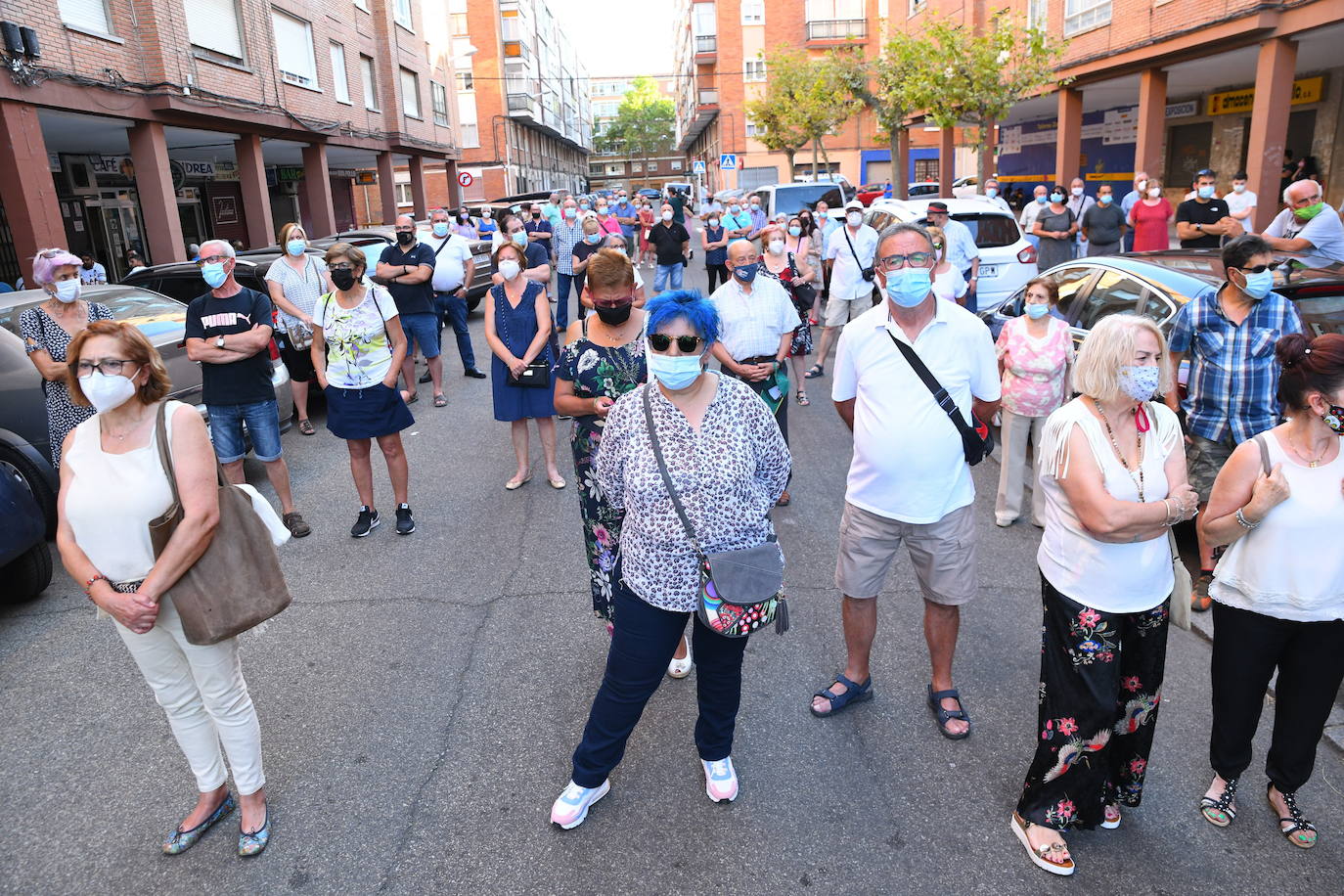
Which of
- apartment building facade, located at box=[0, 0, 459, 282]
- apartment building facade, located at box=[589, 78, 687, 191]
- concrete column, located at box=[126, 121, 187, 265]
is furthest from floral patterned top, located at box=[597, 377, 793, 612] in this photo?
apartment building facade, located at box=[589, 78, 687, 191]

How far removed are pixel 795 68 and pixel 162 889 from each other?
1681 inches

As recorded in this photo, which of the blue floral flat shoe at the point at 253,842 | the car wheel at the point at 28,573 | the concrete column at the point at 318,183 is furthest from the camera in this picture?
the concrete column at the point at 318,183

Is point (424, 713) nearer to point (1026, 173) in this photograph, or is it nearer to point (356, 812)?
point (356, 812)

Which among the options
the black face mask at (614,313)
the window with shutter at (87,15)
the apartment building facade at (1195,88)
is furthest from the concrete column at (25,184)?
the apartment building facade at (1195,88)

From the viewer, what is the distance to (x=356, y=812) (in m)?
3.35

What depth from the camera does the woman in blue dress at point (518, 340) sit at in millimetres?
6730

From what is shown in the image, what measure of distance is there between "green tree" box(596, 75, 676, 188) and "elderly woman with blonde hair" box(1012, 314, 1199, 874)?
118 m

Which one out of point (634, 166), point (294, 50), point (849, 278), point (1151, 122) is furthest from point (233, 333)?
point (634, 166)

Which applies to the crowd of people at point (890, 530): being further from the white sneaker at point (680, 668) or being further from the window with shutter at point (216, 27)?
the window with shutter at point (216, 27)

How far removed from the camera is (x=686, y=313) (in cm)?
298

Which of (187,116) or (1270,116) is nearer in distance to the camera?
(1270,116)

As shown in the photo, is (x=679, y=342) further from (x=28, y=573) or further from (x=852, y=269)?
(x=852, y=269)

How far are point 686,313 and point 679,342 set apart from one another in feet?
0.36

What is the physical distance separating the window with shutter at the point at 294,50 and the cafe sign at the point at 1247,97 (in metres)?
22.5
